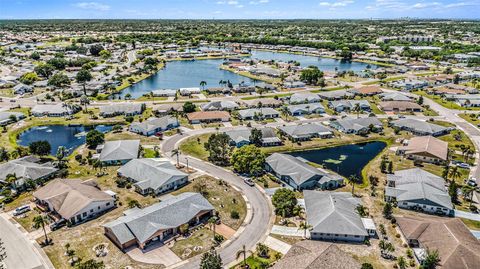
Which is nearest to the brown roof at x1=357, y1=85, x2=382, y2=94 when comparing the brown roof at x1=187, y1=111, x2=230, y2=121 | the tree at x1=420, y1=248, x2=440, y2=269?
the brown roof at x1=187, y1=111, x2=230, y2=121

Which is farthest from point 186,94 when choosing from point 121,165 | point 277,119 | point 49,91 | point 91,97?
point 121,165

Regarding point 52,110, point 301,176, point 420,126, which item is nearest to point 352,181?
point 301,176

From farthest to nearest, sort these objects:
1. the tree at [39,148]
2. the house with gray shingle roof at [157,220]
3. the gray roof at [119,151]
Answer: the tree at [39,148] < the gray roof at [119,151] < the house with gray shingle roof at [157,220]

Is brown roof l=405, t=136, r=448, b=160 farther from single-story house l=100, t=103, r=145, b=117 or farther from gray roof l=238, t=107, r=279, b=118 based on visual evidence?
single-story house l=100, t=103, r=145, b=117

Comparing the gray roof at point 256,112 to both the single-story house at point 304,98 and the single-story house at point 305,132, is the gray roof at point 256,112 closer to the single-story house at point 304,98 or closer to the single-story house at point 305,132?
the single-story house at point 305,132

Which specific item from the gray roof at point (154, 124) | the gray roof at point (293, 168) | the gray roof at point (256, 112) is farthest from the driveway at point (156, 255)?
the gray roof at point (256, 112)

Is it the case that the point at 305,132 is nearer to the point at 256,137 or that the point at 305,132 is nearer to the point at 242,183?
the point at 256,137

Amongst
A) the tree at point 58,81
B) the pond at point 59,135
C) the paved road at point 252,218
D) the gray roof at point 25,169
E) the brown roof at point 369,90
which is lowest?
the paved road at point 252,218
